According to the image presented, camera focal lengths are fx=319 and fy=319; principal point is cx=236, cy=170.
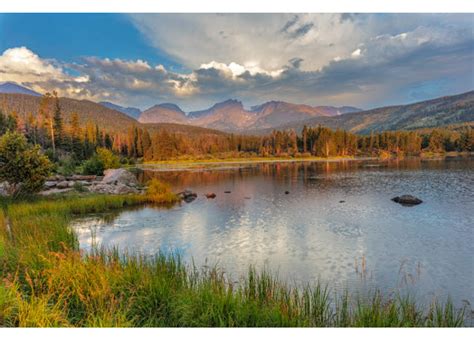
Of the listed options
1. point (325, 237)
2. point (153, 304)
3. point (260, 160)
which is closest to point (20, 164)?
point (153, 304)

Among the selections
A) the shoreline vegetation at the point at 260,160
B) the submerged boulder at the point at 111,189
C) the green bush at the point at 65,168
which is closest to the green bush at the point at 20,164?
the submerged boulder at the point at 111,189

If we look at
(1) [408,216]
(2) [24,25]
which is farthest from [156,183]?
(2) [24,25]

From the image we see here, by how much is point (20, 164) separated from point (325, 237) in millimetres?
13014

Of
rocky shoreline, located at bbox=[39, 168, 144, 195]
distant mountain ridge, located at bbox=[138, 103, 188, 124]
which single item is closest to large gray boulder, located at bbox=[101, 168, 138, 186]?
rocky shoreline, located at bbox=[39, 168, 144, 195]

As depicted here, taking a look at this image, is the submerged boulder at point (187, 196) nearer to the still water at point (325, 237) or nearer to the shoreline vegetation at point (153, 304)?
the still water at point (325, 237)

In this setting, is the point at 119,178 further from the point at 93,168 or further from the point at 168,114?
the point at 93,168

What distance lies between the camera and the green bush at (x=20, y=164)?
1362 centimetres

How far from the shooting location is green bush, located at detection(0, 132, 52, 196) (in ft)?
44.7

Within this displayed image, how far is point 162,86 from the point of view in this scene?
9.61 metres

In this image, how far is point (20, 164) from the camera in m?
13.8

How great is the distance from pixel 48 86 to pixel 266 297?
835cm

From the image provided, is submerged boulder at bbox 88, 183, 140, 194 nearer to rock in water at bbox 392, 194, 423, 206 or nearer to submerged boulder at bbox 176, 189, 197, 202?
submerged boulder at bbox 176, 189, 197, 202

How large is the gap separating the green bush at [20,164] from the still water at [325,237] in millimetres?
2932
